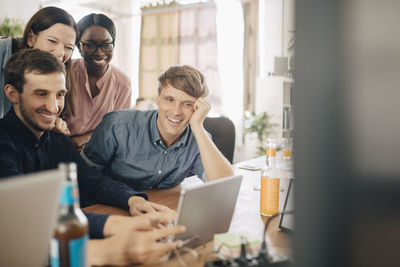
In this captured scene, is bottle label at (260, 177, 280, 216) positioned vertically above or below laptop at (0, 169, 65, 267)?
below

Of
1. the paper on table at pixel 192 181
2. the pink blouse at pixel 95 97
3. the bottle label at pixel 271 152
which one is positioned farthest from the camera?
the pink blouse at pixel 95 97

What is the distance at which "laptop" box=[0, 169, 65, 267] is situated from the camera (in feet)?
1.70

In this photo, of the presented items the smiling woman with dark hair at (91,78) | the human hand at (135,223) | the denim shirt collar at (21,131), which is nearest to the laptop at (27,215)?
the human hand at (135,223)

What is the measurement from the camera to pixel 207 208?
0.82 metres

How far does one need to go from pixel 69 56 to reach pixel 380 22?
192cm

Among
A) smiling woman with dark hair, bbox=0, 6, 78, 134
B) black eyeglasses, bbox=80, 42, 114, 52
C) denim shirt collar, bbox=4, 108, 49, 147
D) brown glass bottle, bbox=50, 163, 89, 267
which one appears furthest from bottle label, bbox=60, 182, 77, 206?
black eyeglasses, bbox=80, 42, 114, 52

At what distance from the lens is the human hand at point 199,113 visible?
160cm

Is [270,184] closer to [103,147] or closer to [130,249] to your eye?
[130,249]

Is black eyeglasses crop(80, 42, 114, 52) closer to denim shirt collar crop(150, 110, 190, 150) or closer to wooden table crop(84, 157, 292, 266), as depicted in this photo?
denim shirt collar crop(150, 110, 190, 150)

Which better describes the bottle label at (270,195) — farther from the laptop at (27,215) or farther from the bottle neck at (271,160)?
the laptop at (27,215)

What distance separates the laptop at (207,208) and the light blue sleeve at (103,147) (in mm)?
865

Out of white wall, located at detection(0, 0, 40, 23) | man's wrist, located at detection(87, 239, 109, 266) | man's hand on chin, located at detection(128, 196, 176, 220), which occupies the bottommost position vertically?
man's hand on chin, located at detection(128, 196, 176, 220)

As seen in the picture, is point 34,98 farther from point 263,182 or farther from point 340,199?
point 340,199

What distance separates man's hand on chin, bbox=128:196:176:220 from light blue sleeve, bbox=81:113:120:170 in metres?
0.50
